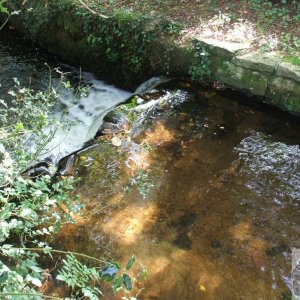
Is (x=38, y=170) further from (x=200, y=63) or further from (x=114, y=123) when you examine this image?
(x=200, y=63)

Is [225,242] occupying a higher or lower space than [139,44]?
lower

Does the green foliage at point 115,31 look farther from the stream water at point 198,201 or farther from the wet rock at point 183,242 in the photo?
the wet rock at point 183,242

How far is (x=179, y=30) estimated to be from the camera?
244 inches

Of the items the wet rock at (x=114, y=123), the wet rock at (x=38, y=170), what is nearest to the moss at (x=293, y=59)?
the wet rock at (x=114, y=123)

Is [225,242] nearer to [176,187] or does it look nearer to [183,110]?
[176,187]

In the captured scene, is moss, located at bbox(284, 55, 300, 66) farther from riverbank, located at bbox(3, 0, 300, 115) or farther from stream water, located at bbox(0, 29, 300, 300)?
stream water, located at bbox(0, 29, 300, 300)

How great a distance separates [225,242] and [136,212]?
960mm

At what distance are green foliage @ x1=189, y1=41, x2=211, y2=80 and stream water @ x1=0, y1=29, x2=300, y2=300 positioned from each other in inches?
18.2

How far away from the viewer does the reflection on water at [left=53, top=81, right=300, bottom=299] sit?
3.51 m

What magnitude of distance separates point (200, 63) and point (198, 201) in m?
2.57

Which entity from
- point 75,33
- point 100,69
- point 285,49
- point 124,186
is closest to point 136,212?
point 124,186

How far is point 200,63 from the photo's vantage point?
19.6 feet

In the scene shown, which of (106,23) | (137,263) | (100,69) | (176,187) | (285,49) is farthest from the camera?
(100,69)

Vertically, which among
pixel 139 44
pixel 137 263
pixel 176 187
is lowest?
pixel 137 263
